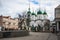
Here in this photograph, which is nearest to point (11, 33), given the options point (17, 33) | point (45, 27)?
point (17, 33)

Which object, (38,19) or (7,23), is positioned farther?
(38,19)

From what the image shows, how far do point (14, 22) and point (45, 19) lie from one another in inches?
1449

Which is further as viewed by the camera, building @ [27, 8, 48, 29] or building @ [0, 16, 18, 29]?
building @ [27, 8, 48, 29]

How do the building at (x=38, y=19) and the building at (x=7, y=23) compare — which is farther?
the building at (x=38, y=19)

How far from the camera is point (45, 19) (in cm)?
10938

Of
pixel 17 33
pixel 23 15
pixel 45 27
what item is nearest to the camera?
pixel 17 33

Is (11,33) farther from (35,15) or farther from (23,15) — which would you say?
(35,15)

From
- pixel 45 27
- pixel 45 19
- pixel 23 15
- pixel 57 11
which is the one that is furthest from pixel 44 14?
pixel 57 11

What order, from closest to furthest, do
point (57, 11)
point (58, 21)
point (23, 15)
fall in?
1. point (58, 21)
2. point (57, 11)
3. point (23, 15)

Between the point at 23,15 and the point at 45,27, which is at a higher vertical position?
the point at 23,15

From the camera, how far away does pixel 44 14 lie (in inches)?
4304

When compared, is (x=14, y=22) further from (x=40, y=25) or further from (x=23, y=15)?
(x=40, y=25)

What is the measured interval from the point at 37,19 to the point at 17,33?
86.6 metres

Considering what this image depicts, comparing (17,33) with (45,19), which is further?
(45,19)
